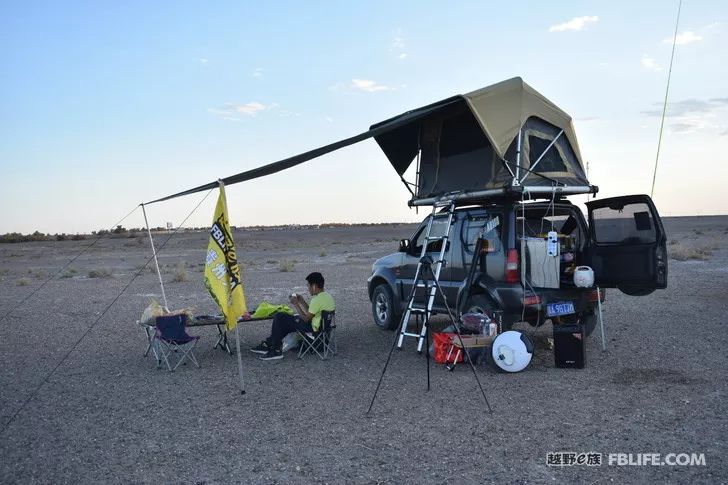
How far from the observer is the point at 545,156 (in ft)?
28.6

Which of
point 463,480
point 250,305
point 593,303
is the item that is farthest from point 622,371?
point 250,305

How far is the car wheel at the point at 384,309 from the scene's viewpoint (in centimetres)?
1016

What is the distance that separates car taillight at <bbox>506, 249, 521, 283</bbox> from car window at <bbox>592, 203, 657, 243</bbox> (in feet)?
4.65

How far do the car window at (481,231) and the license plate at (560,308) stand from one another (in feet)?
3.17

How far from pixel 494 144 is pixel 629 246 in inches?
87.5

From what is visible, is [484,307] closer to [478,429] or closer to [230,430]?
[478,429]

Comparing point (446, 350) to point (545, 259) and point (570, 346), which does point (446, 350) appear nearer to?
point (570, 346)

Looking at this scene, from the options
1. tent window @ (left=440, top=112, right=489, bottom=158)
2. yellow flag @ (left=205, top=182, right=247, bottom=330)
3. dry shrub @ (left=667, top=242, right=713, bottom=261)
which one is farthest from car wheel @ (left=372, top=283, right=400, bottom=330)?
dry shrub @ (left=667, top=242, right=713, bottom=261)

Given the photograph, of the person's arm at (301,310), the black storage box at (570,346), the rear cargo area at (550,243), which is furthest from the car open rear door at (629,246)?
the person's arm at (301,310)

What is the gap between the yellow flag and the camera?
22.3 ft

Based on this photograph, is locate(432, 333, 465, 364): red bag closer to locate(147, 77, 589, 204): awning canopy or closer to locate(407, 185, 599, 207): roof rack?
locate(407, 185, 599, 207): roof rack

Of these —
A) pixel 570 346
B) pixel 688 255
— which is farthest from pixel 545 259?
pixel 688 255

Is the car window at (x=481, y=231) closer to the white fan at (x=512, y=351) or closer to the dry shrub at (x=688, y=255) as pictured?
the white fan at (x=512, y=351)

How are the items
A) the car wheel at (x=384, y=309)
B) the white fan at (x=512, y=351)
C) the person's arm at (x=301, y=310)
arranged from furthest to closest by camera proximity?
the car wheel at (x=384, y=309), the person's arm at (x=301, y=310), the white fan at (x=512, y=351)
